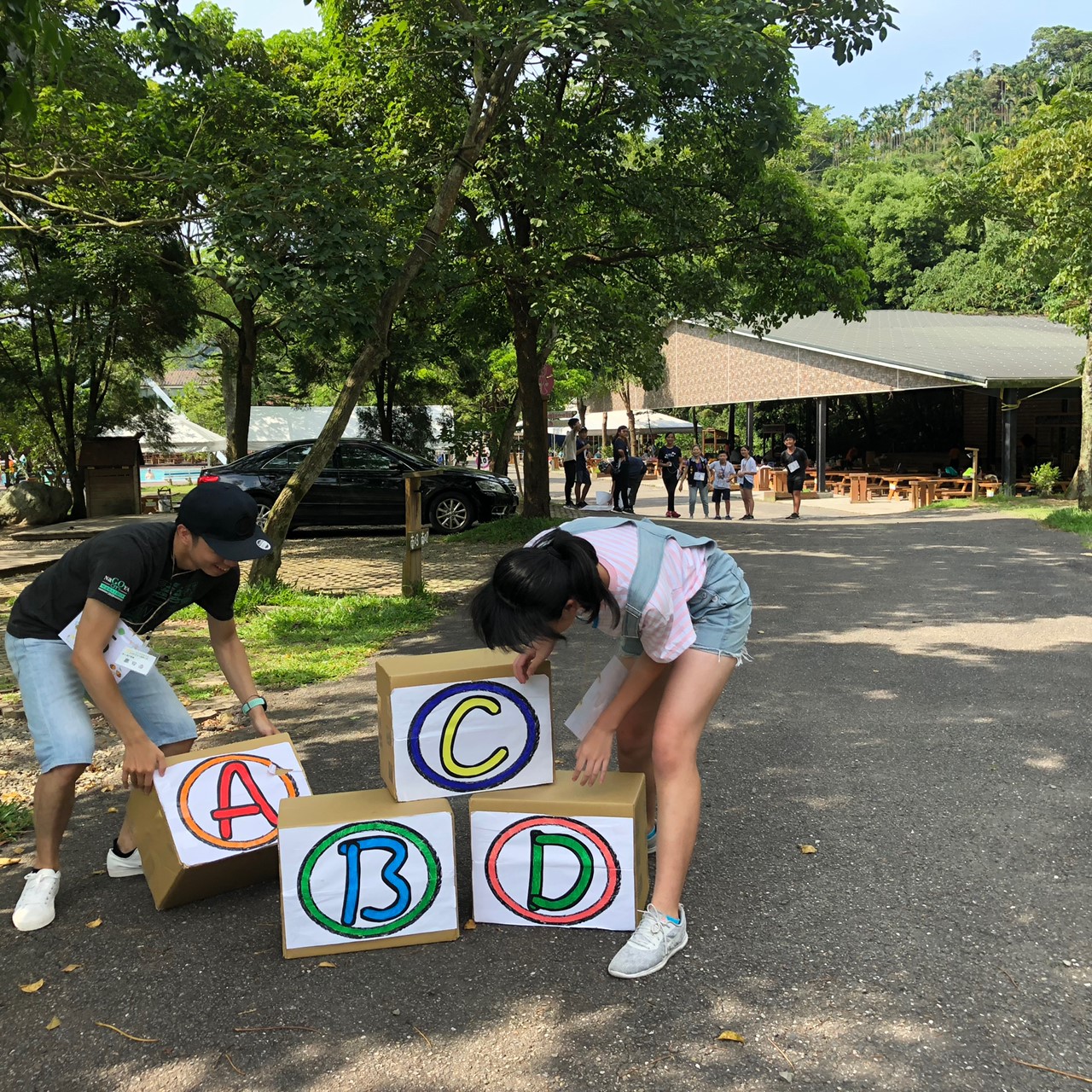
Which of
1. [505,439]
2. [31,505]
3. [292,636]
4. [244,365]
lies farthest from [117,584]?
[505,439]

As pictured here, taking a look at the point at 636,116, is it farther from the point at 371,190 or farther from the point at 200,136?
the point at 200,136

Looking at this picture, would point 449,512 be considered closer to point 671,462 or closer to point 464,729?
point 671,462

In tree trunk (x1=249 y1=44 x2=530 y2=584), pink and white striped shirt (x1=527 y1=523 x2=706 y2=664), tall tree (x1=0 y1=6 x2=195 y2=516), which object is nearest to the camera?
pink and white striped shirt (x1=527 y1=523 x2=706 y2=664)

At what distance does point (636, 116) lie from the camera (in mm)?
12805

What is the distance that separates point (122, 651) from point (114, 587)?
237 millimetres

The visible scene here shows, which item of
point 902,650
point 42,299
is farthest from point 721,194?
point 42,299

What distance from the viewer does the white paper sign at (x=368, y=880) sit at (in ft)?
10.2

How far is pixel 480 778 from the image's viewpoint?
3.39 meters

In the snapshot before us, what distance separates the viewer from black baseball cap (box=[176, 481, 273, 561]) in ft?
10.3

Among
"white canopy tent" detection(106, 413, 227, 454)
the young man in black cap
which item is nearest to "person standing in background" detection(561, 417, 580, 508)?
"white canopy tent" detection(106, 413, 227, 454)

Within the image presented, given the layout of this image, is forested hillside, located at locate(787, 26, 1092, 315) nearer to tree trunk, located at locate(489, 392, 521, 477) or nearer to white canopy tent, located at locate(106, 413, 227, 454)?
tree trunk, located at locate(489, 392, 521, 477)

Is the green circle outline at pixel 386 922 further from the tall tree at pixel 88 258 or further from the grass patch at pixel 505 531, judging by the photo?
the grass patch at pixel 505 531

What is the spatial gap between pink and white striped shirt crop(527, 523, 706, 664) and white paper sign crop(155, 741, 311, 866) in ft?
4.41

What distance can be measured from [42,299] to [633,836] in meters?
17.1
